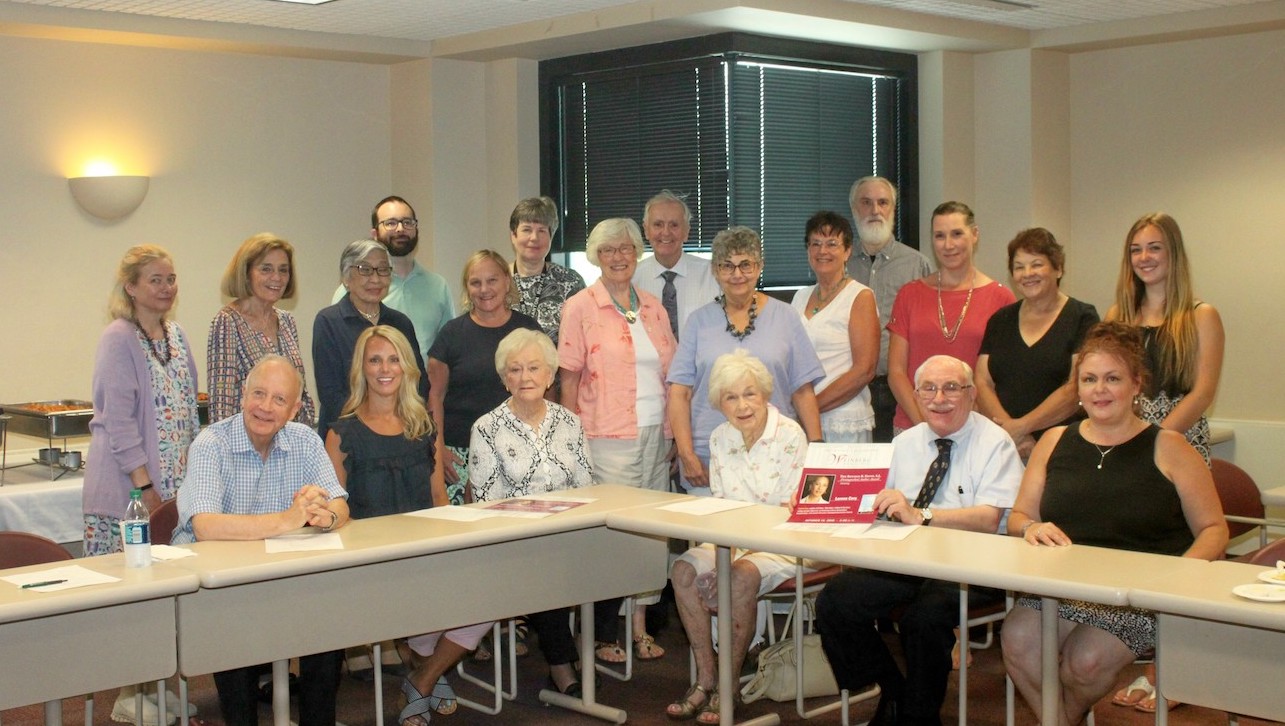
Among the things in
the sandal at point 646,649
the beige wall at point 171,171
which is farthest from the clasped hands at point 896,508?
the beige wall at point 171,171

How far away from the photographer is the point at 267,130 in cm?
726

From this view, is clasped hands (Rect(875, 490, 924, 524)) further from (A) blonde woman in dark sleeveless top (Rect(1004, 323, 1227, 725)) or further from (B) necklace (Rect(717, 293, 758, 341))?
(B) necklace (Rect(717, 293, 758, 341))

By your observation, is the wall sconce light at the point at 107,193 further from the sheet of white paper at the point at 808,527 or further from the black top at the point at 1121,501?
the black top at the point at 1121,501

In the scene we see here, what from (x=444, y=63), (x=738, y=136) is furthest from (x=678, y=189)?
(x=444, y=63)

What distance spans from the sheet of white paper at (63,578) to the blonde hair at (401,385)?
47.7 inches

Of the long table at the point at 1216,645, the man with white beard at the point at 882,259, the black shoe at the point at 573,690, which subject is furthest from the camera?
the man with white beard at the point at 882,259

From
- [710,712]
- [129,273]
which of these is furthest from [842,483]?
[129,273]

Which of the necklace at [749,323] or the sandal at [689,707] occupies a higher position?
the necklace at [749,323]

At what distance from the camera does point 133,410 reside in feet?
15.0

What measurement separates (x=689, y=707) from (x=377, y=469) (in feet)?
4.36

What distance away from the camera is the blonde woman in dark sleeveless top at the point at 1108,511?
12.0 feet

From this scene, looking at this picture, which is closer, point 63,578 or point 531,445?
point 63,578

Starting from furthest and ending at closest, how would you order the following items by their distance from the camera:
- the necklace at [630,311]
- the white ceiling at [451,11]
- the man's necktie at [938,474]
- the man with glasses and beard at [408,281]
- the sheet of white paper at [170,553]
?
the white ceiling at [451,11] < the man with glasses and beard at [408,281] < the necklace at [630,311] < the man's necktie at [938,474] < the sheet of white paper at [170,553]

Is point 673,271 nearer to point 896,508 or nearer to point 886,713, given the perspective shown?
point 896,508
